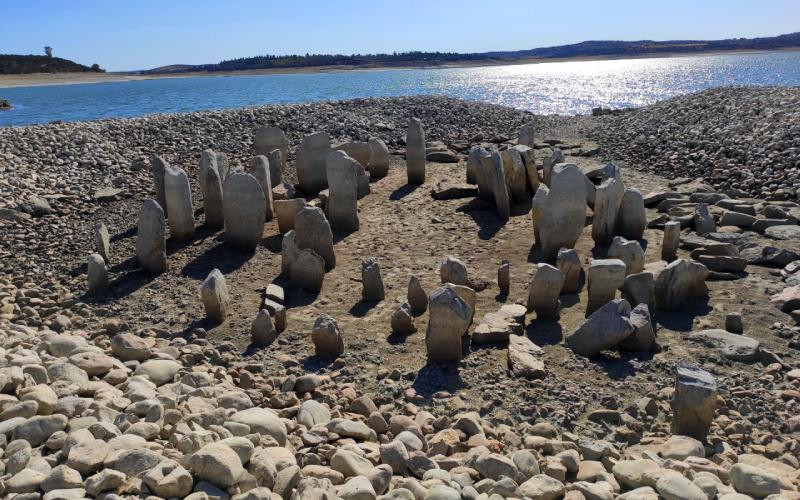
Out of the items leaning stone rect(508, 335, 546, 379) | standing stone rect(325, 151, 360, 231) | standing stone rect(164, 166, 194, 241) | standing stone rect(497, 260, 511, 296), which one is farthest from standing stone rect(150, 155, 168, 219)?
leaning stone rect(508, 335, 546, 379)

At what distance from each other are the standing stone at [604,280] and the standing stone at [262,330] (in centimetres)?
328

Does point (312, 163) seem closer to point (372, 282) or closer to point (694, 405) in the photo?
point (372, 282)

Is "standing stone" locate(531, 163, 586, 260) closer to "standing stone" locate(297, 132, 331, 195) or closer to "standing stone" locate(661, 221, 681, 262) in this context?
"standing stone" locate(661, 221, 681, 262)

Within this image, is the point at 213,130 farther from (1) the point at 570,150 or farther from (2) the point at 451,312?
(2) the point at 451,312

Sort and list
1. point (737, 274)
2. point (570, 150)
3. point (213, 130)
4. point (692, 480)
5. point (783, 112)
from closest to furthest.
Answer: point (692, 480) < point (737, 274) < point (783, 112) < point (570, 150) < point (213, 130)

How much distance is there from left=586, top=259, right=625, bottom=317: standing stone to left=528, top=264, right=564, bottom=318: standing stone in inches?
12.9

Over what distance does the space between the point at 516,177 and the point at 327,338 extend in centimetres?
589

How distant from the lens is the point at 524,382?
5.49 metres

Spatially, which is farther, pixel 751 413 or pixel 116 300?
pixel 116 300

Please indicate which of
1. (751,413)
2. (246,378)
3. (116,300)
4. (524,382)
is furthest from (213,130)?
(751,413)

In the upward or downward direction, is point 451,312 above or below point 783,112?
below

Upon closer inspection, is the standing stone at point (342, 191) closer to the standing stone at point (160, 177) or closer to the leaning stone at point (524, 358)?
the standing stone at point (160, 177)

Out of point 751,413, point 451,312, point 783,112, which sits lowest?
point 751,413

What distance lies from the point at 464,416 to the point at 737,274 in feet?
14.7
